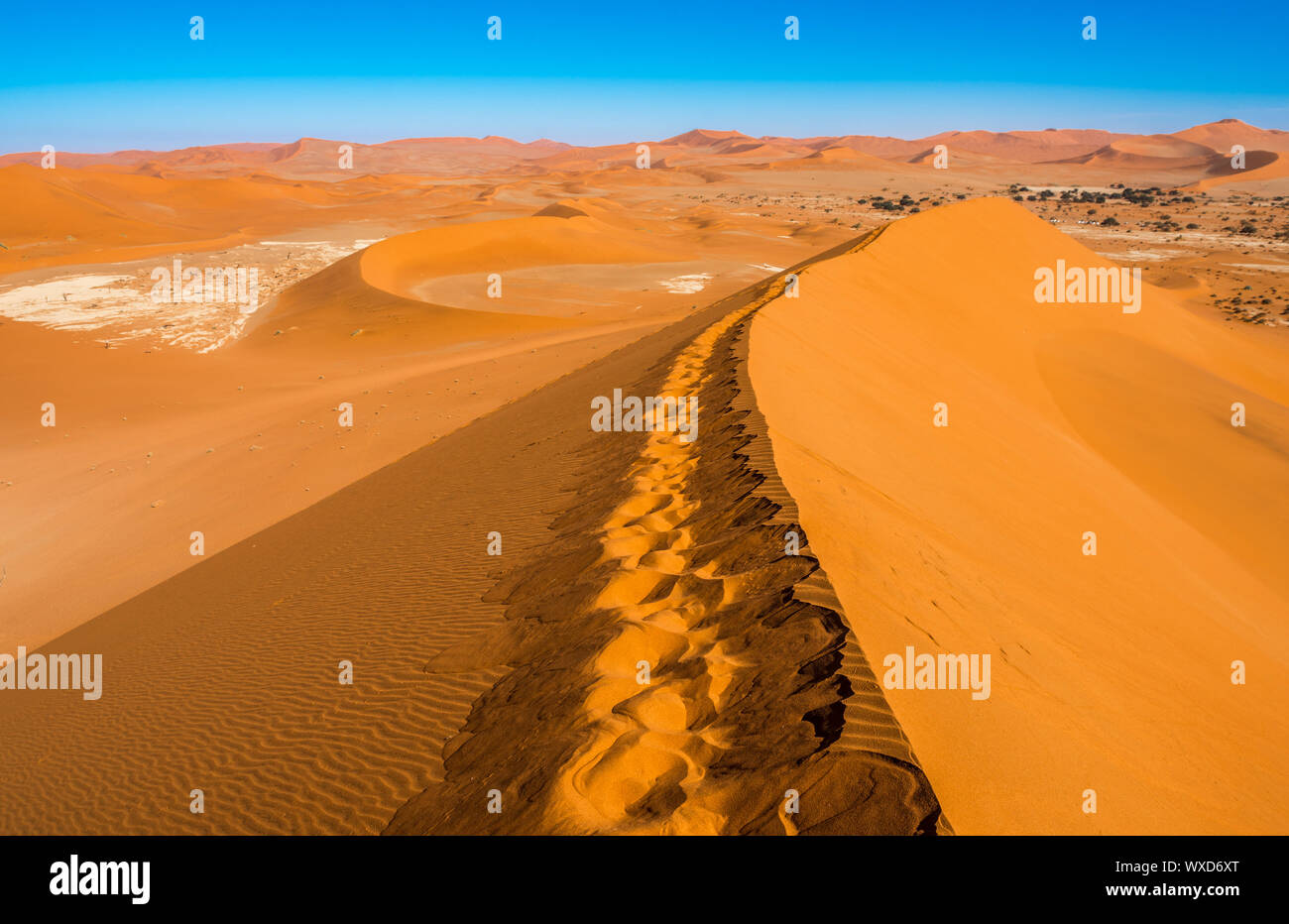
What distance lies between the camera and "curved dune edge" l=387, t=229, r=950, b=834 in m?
2.90

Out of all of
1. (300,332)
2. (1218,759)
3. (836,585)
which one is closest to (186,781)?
(836,585)

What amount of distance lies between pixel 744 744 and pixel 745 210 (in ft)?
204

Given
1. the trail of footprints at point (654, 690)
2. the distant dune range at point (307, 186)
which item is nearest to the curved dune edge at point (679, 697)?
the trail of footprints at point (654, 690)

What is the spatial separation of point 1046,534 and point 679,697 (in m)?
4.75

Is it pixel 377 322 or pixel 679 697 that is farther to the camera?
pixel 377 322

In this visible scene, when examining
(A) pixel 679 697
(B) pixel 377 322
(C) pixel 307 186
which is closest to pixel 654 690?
(A) pixel 679 697

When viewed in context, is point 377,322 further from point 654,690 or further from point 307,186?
point 307,186

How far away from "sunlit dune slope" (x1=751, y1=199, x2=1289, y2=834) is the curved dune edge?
274 millimetres

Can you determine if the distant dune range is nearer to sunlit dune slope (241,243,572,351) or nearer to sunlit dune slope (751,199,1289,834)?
sunlit dune slope (241,243,572,351)

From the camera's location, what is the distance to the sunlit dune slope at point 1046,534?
11.3 ft

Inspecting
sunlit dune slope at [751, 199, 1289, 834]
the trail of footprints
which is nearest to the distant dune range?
sunlit dune slope at [751, 199, 1289, 834]

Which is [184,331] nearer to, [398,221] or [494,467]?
[494,467]

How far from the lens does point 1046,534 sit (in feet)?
22.9

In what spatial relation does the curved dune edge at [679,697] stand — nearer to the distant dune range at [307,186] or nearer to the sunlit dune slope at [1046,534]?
the sunlit dune slope at [1046,534]
